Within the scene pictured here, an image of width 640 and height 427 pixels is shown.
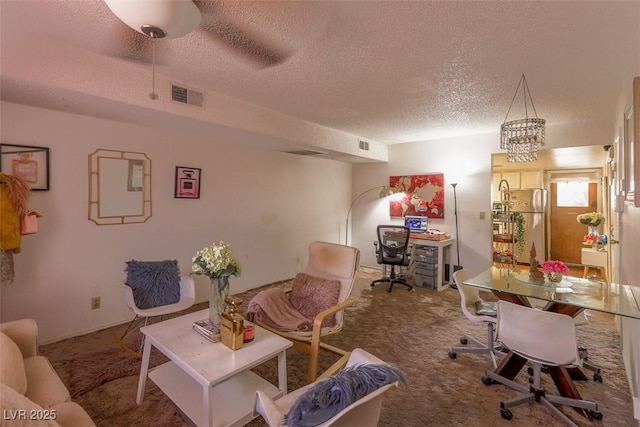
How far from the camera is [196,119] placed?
2.82 m

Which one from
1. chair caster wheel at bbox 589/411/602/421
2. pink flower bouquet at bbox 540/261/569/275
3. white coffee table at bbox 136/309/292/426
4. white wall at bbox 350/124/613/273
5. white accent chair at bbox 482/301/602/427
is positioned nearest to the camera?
white coffee table at bbox 136/309/292/426

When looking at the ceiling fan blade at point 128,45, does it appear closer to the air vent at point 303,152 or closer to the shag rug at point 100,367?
the shag rug at point 100,367

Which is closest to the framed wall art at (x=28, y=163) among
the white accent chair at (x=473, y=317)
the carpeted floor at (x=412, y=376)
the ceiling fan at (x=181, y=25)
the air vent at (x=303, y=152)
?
the ceiling fan at (x=181, y=25)

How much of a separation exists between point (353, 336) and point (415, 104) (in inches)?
98.8

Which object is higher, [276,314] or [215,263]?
[215,263]

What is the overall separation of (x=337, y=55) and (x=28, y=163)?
2714mm

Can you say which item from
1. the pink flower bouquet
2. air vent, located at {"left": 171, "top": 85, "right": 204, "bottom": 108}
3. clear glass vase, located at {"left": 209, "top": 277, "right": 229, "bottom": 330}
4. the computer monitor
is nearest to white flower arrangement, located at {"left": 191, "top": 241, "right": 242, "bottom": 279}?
clear glass vase, located at {"left": 209, "top": 277, "right": 229, "bottom": 330}

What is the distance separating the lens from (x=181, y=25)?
1512mm

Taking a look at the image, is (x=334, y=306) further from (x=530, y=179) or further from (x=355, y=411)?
(x=530, y=179)

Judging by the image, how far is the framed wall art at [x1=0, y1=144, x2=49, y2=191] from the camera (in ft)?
7.98

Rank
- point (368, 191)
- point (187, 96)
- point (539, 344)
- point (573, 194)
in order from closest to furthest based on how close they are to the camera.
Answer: point (539, 344) → point (187, 96) → point (368, 191) → point (573, 194)

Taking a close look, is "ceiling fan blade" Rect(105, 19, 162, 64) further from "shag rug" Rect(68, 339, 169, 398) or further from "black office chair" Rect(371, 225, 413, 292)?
"black office chair" Rect(371, 225, 413, 292)

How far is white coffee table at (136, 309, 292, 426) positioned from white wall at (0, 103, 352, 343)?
144 cm

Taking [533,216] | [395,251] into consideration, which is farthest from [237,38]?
[533,216]
